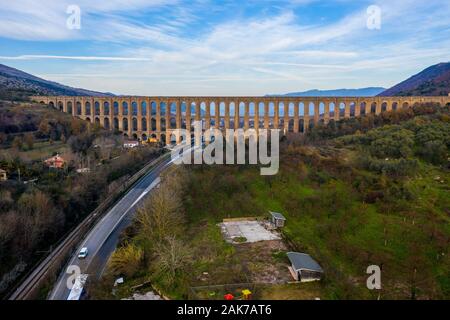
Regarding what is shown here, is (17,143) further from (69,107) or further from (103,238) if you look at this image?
(69,107)

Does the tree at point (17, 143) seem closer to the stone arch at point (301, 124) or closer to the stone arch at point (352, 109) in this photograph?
the stone arch at point (301, 124)

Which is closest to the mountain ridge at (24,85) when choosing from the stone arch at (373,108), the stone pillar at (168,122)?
the stone pillar at (168,122)

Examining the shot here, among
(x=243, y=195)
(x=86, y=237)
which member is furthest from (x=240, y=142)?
(x=86, y=237)

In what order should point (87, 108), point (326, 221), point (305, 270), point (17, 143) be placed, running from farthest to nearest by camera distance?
point (87, 108), point (17, 143), point (326, 221), point (305, 270)

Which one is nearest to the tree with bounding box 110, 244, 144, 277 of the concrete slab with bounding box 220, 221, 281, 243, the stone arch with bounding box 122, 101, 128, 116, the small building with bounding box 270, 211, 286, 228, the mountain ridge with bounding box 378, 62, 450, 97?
the concrete slab with bounding box 220, 221, 281, 243

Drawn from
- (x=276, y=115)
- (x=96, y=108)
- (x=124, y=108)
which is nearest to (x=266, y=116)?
(x=276, y=115)

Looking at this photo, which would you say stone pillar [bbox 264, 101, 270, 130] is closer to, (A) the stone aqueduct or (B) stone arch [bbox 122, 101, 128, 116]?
(A) the stone aqueduct
